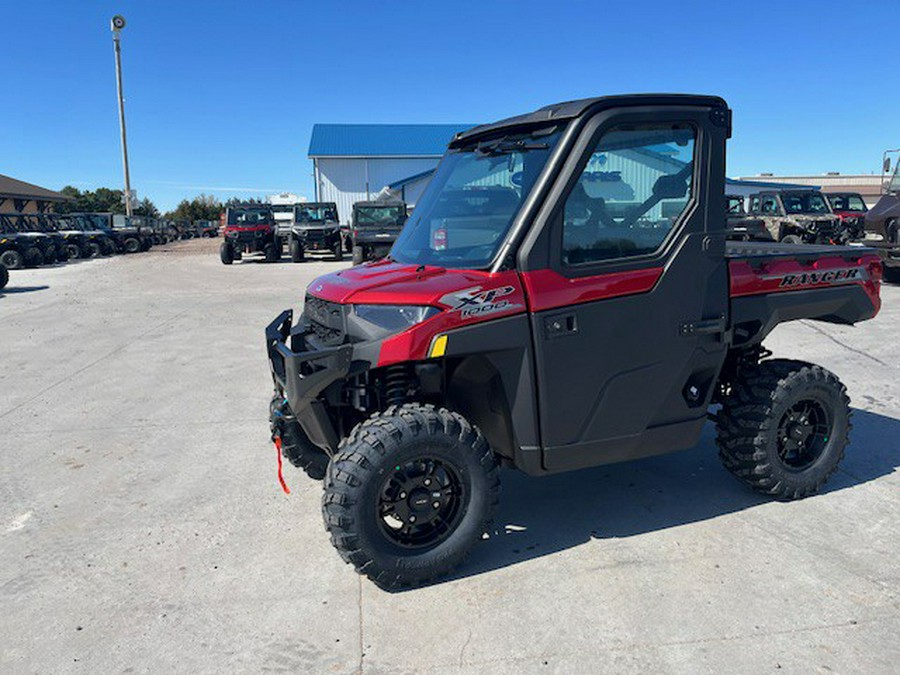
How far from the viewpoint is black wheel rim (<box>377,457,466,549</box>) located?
3057mm

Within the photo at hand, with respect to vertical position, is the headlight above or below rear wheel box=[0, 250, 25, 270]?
below

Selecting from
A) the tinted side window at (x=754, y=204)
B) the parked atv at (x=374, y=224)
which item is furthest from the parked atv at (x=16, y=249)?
the tinted side window at (x=754, y=204)

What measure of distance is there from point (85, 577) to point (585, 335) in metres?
2.73

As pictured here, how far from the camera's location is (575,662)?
257 cm

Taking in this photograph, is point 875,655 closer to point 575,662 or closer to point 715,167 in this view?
point 575,662

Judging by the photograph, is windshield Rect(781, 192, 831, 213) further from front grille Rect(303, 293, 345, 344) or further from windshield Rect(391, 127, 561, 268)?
front grille Rect(303, 293, 345, 344)

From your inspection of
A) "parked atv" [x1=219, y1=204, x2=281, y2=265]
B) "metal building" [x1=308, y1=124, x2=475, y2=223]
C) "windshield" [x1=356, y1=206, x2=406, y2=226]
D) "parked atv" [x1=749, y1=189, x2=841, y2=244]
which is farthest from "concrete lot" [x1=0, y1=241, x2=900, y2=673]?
"metal building" [x1=308, y1=124, x2=475, y2=223]

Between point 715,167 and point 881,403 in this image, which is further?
point 881,403

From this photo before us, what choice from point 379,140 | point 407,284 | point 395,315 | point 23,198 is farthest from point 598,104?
point 23,198

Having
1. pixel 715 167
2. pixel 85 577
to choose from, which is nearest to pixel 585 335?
pixel 715 167

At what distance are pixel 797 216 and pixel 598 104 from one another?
64.4 feet

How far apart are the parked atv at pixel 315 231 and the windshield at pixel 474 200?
20465 mm

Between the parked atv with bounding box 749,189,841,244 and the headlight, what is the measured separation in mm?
19179

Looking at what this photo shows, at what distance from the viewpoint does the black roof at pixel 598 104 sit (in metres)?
3.09
